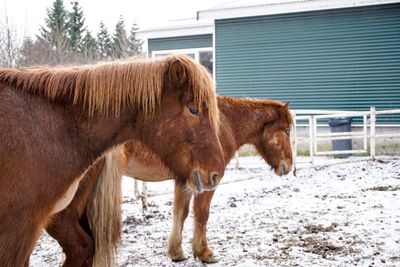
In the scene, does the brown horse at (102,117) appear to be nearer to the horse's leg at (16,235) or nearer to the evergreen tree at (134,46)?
the horse's leg at (16,235)

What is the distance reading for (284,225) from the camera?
6.40 m

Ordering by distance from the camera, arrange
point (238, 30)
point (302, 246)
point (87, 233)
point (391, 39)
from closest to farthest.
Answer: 1. point (87, 233)
2. point (302, 246)
3. point (391, 39)
4. point (238, 30)

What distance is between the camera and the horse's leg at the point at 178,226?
5281 mm

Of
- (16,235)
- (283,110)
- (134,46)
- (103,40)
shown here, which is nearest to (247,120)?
(283,110)

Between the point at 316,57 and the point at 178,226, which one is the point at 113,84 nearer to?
the point at 178,226

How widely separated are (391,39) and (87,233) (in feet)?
39.9

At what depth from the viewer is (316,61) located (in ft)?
47.7

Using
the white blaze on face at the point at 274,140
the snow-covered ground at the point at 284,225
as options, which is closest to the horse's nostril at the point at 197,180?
the snow-covered ground at the point at 284,225

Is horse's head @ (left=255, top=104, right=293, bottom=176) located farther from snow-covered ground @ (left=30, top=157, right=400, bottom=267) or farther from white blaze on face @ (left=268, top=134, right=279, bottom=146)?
snow-covered ground @ (left=30, top=157, right=400, bottom=267)

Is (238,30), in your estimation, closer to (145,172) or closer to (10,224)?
(145,172)

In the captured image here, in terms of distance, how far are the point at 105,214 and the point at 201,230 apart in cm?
166

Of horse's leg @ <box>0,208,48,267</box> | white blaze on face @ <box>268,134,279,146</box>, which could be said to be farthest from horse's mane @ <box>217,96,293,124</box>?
horse's leg @ <box>0,208,48,267</box>

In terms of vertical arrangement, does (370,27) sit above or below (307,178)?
above

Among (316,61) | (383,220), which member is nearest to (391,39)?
(316,61)
